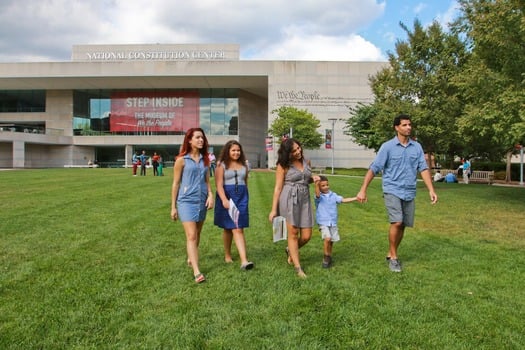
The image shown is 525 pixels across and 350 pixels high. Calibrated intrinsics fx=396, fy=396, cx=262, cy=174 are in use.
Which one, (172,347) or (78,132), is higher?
(78,132)

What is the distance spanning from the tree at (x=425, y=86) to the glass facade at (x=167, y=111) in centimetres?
3847

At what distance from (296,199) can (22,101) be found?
62.6m

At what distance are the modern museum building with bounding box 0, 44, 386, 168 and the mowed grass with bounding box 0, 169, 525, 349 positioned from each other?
36.9m

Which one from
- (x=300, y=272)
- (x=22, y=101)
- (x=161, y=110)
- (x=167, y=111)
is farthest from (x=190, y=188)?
(x=22, y=101)

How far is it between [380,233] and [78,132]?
180 feet

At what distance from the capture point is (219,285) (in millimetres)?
4250

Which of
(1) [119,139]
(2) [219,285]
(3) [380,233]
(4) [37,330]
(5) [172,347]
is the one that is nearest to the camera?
(5) [172,347]

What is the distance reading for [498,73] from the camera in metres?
10.8

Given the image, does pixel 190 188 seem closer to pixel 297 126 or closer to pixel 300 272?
pixel 300 272

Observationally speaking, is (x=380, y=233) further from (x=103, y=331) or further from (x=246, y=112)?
(x=246, y=112)

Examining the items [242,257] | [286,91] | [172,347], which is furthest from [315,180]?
[286,91]

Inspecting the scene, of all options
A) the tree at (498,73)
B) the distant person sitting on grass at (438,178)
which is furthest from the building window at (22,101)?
the tree at (498,73)

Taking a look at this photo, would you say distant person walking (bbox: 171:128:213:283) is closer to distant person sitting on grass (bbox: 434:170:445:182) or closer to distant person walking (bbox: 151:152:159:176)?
distant person walking (bbox: 151:152:159:176)

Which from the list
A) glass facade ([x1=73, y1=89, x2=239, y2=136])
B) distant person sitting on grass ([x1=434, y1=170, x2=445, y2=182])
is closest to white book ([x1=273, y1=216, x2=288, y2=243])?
distant person sitting on grass ([x1=434, y1=170, x2=445, y2=182])
